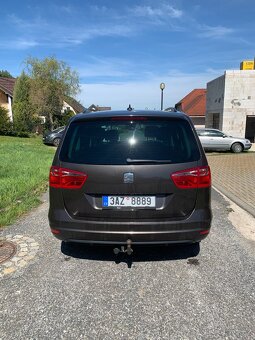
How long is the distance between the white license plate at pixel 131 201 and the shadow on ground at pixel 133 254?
0.93 metres

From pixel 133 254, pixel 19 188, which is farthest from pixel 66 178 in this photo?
pixel 19 188

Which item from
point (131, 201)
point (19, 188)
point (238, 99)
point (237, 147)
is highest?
point (238, 99)

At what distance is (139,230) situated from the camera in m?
3.10

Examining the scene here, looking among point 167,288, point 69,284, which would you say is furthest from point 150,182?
point 69,284

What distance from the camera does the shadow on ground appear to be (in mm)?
3797

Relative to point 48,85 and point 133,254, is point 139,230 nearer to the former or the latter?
point 133,254

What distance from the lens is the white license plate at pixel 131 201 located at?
308cm

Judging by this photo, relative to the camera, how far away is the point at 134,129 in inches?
128

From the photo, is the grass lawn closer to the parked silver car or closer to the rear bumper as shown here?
the rear bumper

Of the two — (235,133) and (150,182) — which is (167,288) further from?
(235,133)

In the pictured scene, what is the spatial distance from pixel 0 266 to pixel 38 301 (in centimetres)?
94

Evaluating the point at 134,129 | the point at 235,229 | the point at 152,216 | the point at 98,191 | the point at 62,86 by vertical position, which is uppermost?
the point at 62,86

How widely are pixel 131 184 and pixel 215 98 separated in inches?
891

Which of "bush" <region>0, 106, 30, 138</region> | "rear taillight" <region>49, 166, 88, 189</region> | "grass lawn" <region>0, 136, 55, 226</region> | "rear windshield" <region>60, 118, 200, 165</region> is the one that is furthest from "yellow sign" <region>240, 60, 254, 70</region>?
"rear taillight" <region>49, 166, 88, 189</region>
